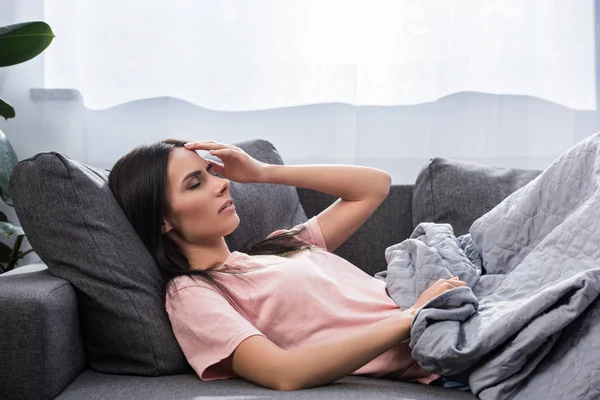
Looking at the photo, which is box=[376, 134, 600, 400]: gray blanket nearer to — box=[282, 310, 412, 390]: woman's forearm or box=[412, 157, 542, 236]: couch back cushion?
box=[282, 310, 412, 390]: woman's forearm

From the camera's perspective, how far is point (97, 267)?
138 centimetres

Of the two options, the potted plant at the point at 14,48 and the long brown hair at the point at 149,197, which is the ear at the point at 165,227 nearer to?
the long brown hair at the point at 149,197

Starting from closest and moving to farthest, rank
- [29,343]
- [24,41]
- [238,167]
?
[29,343], [238,167], [24,41]

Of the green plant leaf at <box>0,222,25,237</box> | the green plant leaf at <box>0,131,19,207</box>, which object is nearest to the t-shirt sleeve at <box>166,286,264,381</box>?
the green plant leaf at <box>0,222,25,237</box>

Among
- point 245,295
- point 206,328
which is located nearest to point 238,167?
point 245,295

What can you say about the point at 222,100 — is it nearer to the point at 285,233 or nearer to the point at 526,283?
the point at 285,233

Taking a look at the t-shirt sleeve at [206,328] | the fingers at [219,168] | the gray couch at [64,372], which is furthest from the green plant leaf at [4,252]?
the t-shirt sleeve at [206,328]

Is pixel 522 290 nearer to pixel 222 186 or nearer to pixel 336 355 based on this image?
pixel 336 355

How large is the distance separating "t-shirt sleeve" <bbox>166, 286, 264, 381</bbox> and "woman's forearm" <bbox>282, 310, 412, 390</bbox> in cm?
10

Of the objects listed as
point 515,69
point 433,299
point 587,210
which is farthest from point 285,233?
point 515,69

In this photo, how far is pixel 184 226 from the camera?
5.01ft

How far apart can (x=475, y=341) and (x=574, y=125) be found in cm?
156

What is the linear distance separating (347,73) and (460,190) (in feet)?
2.29

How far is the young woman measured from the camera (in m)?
1.27
